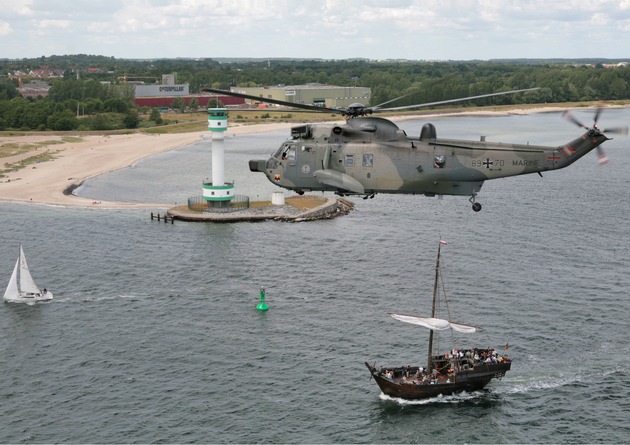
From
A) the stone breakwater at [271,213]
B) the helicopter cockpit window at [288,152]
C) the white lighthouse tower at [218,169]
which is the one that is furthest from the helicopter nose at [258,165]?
the stone breakwater at [271,213]

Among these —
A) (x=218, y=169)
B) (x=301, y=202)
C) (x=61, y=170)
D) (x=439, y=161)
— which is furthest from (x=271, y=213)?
(x=439, y=161)

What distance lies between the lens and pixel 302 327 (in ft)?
246

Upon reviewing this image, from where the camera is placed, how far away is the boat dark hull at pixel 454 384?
6444 centimetres

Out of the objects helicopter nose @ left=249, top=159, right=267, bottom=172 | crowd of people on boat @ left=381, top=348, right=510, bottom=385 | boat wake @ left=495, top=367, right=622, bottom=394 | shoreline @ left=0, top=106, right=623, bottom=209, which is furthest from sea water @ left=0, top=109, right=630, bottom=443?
helicopter nose @ left=249, top=159, right=267, bottom=172

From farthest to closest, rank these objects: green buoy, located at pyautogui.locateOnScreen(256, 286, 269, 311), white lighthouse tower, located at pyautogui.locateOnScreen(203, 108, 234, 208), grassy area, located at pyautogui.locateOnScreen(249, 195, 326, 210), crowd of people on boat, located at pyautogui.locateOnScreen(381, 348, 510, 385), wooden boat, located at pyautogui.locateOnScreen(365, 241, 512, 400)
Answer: grassy area, located at pyautogui.locateOnScreen(249, 195, 326, 210), white lighthouse tower, located at pyautogui.locateOnScreen(203, 108, 234, 208), green buoy, located at pyautogui.locateOnScreen(256, 286, 269, 311), crowd of people on boat, located at pyautogui.locateOnScreen(381, 348, 510, 385), wooden boat, located at pyautogui.locateOnScreen(365, 241, 512, 400)

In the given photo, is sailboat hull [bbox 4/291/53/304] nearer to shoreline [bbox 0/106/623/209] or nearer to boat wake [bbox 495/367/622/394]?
shoreline [bbox 0/106/623/209]

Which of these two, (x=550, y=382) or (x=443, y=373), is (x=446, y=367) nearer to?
(x=443, y=373)

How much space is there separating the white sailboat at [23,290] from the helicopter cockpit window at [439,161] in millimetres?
54854

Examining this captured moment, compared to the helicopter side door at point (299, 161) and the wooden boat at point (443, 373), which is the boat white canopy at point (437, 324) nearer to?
the wooden boat at point (443, 373)

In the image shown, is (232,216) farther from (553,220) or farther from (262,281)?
(553,220)

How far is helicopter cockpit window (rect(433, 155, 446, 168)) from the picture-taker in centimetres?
4006

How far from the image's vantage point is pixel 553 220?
117m

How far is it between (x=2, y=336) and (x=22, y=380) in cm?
1112

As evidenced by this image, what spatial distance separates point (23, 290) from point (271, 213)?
46.0 metres
